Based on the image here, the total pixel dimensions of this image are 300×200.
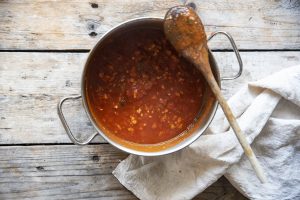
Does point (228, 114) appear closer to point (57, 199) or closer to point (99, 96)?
point (99, 96)

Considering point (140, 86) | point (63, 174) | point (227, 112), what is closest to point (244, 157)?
point (227, 112)

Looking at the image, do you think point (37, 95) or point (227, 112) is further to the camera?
point (37, 95)

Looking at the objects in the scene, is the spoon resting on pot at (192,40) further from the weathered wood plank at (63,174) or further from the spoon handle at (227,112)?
the weathered wood plank at (63,174)

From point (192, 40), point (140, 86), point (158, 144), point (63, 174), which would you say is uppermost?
point (192, 40)

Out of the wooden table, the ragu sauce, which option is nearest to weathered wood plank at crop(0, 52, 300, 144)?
the wooden table

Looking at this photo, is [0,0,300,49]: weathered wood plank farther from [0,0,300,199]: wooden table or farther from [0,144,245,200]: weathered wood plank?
[0,144,245,200]: weathered wood plank

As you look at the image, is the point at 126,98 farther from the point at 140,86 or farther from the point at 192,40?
the point at 192,40
